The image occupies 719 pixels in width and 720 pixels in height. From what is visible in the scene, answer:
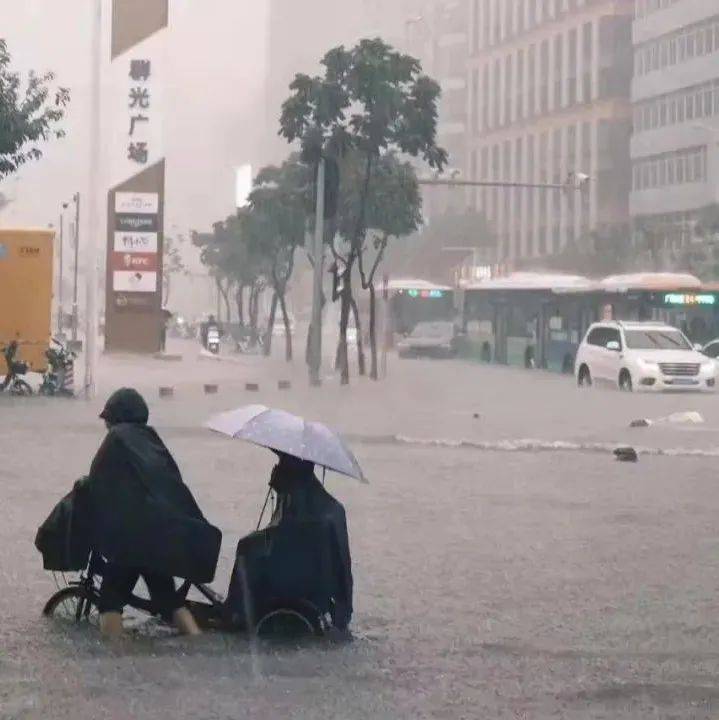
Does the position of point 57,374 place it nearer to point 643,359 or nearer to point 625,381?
point 643,359

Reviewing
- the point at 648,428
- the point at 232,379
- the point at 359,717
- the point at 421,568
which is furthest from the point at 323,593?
the point at 232,379

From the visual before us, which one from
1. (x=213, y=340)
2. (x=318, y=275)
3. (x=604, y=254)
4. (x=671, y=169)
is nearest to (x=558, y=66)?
(x=671, y=169)

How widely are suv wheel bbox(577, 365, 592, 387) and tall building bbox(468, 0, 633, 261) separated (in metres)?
48.1

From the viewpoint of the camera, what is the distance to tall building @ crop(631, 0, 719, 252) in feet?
296

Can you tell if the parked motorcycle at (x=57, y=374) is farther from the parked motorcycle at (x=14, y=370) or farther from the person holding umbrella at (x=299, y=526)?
the person holding umbrella at (x=299, y=526)

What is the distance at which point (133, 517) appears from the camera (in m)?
9.09

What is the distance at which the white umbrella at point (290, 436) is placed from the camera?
29.4 feet

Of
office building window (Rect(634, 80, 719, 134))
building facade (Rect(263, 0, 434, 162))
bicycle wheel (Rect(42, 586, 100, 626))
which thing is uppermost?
building facade (Rect(263, 0, 434, 162))

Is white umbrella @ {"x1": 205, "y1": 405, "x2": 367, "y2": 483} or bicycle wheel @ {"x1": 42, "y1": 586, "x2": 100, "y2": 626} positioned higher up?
white umbrella @ {"x1": 205, "y1": 405, "x2": 367, "y2": 483}

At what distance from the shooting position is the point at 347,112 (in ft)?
161

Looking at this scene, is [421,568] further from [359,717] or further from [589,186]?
[589,186]

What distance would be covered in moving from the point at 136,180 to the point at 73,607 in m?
60.5

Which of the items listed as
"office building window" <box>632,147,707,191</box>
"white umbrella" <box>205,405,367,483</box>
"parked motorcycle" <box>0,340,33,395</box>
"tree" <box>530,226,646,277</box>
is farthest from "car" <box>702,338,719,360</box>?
"white umbrella" <box>205,405,367,483</box>

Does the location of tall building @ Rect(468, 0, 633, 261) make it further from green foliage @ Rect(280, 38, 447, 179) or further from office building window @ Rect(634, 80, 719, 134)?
green foliage @ Rect(280, 38, 447, 179)
